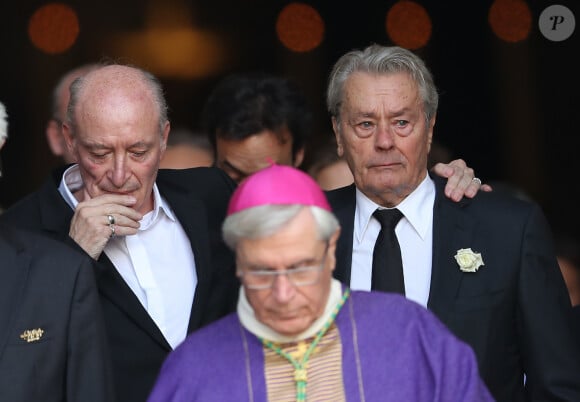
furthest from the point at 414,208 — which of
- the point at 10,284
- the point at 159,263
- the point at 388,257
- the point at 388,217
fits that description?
the point at 10,284

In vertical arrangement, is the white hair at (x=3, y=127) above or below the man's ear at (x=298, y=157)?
above

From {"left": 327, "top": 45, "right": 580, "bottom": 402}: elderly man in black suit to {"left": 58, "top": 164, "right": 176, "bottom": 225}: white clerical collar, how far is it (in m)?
0.61

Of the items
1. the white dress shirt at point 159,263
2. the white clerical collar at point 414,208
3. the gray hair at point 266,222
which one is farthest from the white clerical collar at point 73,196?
the gray hair at point 266,222

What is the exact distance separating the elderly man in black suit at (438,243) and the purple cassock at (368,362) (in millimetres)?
549

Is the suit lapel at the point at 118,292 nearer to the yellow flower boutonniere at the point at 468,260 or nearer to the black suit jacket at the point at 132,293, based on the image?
the black suit jacket at the point at 132,293

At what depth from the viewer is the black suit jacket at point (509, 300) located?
12.3 feet

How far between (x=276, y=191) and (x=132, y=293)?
3.19 feet

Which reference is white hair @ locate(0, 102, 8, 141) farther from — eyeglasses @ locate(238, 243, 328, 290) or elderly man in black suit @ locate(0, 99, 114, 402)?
eyeglasses @ locate(238, 243, 328, 290)

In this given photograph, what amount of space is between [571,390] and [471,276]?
1.52 feet

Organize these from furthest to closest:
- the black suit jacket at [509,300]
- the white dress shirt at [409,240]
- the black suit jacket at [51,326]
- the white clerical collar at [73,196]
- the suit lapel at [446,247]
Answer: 1. the white clerical collar at [73,196]
2. the white dress shirt at [409,240]
3. the suit lapel at [446,247]
4. the black suit jacket at [509,300]
5. the black suit jacket at [51,326]

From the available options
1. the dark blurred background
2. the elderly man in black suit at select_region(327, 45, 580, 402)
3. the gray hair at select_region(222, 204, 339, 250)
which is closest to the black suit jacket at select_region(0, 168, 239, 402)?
the elderly man in black suit at select_region(327, 45, 580, 402)

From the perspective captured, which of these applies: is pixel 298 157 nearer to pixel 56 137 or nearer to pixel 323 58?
pixel 56 137

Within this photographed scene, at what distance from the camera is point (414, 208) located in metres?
4.03

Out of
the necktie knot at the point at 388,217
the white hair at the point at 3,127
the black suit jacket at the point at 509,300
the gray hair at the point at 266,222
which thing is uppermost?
the white hair at the point at 3,127
